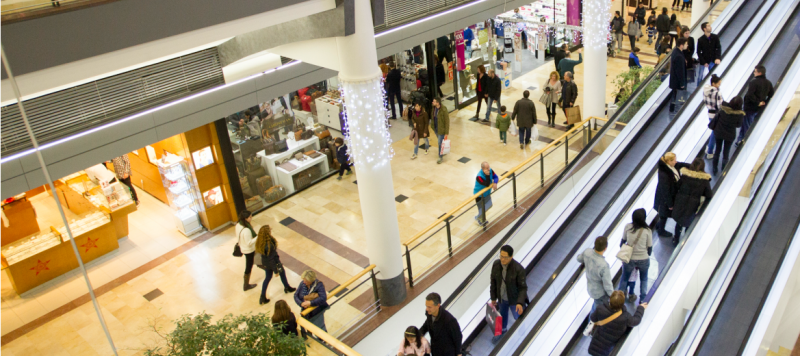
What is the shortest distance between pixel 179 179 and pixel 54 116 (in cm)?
470

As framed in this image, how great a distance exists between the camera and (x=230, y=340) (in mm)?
6383

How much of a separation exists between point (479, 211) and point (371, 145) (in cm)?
301

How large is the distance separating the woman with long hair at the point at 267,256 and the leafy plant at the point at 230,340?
2.84 m

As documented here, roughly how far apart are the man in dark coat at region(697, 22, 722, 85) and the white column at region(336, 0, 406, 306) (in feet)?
20.2

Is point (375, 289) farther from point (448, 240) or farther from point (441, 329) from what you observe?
point (441, 329)

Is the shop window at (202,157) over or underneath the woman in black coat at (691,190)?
underneath

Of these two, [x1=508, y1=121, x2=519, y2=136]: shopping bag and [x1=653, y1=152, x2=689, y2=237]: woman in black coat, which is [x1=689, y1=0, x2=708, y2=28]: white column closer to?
[x1=508, y1=121, x2=519, y2=136]: shopping bag

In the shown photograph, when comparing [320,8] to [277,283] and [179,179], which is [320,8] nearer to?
[277,283]

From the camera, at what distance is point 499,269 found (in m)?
7.01

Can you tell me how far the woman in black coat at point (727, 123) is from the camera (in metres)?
8.46

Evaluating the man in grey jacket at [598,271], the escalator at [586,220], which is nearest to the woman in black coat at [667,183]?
the escalator at [586,220]

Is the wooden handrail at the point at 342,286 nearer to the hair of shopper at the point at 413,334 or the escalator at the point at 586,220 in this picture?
the escalator at the point at 586,220

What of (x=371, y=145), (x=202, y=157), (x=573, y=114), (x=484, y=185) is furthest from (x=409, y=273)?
(x=573, y=114)

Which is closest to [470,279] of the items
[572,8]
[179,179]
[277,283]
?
[277,283]
